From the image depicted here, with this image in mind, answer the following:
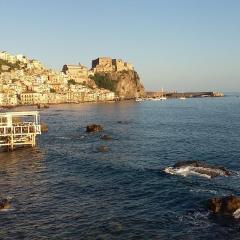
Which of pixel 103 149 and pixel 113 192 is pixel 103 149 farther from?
pixel 113 192

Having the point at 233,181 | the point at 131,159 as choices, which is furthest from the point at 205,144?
the point at 233,181

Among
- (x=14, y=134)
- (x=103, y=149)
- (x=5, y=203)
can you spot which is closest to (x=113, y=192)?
(x=5, y=203)

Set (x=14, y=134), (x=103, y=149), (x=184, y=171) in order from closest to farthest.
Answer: (x=184, y=171)
(x=103, y=149)
(x=14, y=134)

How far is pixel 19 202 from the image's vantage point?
139 feet

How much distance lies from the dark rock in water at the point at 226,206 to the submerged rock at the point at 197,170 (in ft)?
41.8

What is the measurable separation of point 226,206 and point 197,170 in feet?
52.9

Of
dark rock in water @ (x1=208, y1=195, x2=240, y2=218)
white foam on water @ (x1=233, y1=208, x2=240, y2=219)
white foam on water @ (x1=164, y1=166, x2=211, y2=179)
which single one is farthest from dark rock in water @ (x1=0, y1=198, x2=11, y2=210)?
white foam on water @ (x1=164, y1=166, x2=211, y2=179)

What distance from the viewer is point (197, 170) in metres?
54.1

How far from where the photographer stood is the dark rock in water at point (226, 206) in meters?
37.5

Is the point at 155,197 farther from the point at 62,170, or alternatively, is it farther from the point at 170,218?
the point at 62,170

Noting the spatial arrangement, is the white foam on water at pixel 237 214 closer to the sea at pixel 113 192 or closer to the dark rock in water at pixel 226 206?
the dark rock in water at pixel 226 206

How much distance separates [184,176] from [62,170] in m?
16.8

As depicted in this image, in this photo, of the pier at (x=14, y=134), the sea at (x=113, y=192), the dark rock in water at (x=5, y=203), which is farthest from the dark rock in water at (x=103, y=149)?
the dark rock in water at (x=5, y=203)

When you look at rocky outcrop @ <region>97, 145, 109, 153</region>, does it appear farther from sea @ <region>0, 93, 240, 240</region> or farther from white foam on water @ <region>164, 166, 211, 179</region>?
white foam on water @ <region>164, 166, 211, 179</region>
